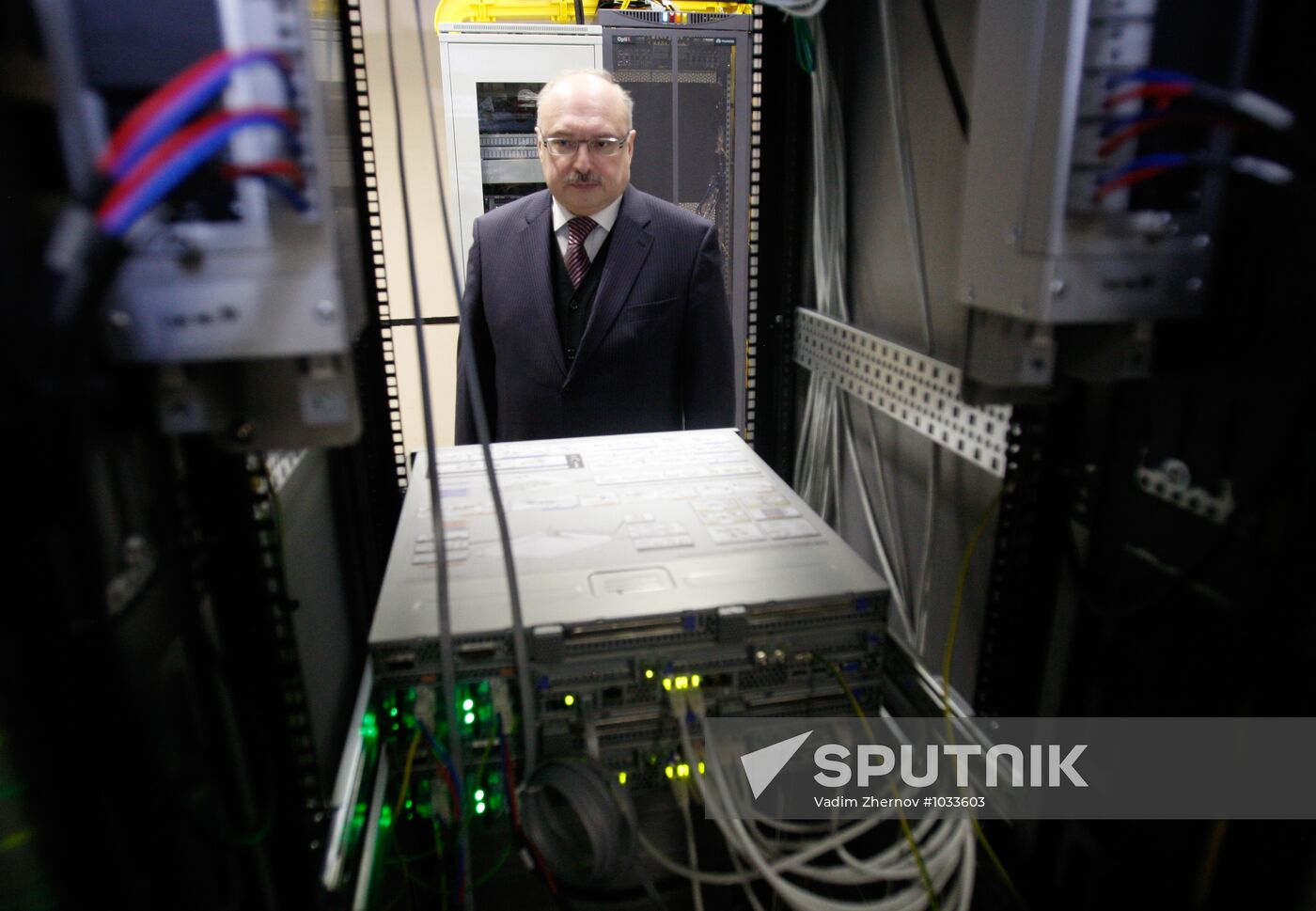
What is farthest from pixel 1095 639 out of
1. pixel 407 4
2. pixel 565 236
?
pixel 407 4

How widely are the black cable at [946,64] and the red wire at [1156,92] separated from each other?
36cm

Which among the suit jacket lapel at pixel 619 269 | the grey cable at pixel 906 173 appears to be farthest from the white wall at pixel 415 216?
the grey cable at pixel 906 173

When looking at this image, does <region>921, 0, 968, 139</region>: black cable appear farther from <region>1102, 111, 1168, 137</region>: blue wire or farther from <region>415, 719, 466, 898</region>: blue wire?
<region>415, 719, 466, 898</region>: blue wire

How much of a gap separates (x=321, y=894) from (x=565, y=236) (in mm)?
1287

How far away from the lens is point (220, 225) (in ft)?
1.64

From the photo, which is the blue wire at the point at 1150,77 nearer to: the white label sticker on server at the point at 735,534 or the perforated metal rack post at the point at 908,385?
the perforated metal rack post at the point at 908,385

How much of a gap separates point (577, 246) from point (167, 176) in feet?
4.06

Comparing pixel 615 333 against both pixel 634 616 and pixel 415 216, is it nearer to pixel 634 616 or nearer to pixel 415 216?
pixel 634 616

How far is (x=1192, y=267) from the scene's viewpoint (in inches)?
23.6

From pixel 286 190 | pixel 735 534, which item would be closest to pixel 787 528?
pixel 735 534

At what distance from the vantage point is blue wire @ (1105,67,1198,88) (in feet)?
1.78

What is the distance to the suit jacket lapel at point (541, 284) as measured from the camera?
1.60 metres

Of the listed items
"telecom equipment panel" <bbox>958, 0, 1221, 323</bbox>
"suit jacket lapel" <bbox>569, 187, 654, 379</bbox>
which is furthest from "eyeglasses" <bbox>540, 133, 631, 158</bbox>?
"telecom equipment panel" <bbox>958, 0, 1221, 323</bbox>

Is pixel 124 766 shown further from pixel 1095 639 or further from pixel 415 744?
pixel 1095 639
